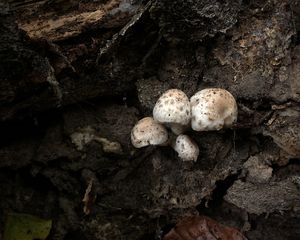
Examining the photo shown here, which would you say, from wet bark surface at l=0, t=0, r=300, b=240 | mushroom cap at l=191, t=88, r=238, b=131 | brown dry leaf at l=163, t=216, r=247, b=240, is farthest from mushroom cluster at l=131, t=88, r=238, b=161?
brown dry leaf at l=163, t=216, r=247, b=240

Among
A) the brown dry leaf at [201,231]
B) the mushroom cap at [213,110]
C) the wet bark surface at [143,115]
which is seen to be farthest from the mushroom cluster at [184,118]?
the brown dry leaf at [201,231]

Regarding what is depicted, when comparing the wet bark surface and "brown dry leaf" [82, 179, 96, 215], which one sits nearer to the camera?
the wet bark surface

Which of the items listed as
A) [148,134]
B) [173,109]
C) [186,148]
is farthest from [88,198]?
[173,109]

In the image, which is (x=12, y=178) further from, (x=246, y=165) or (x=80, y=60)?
(x=246, y=165)

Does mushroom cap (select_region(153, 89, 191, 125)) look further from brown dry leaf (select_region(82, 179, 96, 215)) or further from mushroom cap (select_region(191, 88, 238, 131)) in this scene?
brown dry leaf (select_region(82, 179, 96, 215))

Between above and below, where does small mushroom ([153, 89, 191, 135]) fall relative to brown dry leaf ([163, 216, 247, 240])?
above

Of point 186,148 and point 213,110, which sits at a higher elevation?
point 213,110

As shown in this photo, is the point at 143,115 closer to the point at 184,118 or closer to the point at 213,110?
the point at 184,118

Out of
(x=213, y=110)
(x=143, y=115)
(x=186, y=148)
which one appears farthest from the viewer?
(x=143, y=115)
